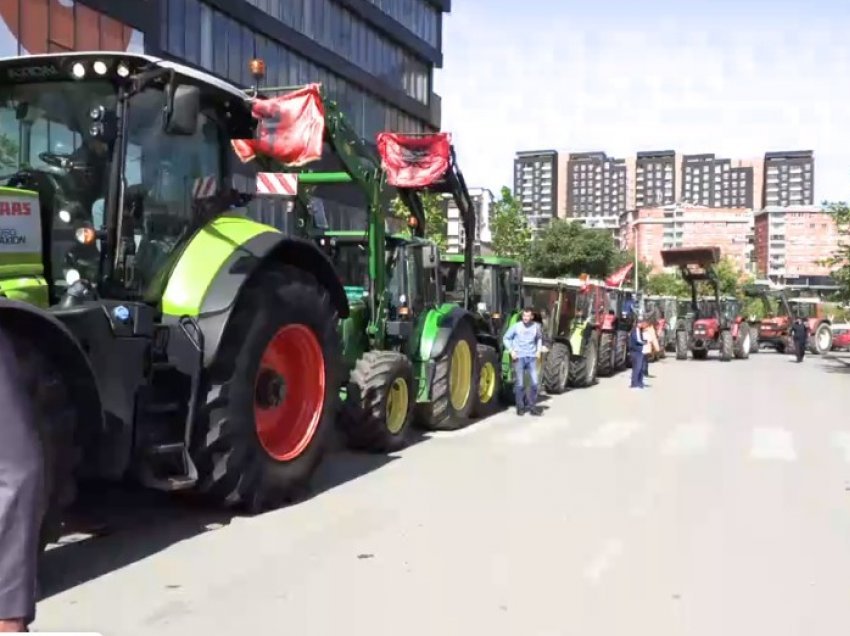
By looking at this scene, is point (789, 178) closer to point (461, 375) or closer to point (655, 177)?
point (655, 177)

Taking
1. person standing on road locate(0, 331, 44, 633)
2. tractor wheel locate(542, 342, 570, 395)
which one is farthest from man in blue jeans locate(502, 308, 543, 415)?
person standing on road locate(0, 331, 44, 633)

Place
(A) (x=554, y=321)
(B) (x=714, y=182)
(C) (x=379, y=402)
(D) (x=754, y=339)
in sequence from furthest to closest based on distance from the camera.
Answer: (B) (x=714, y=182) → (D) (x=754, y=339) → (A) (x=554, y=321) → (C) (x=379, y=402)

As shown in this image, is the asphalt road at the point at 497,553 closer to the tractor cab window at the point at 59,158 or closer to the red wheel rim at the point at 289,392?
the red wheel rim at the point at 289,392

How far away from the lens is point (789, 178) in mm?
137375

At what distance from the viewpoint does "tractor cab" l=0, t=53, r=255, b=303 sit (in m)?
5.43

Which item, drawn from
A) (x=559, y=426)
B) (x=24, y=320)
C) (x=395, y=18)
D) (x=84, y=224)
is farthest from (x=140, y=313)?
(x=395, y=18)

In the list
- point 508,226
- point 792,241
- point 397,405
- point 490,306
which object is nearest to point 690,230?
point 792,241

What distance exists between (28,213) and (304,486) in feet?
9.34

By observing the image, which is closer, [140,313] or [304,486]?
[140,313]

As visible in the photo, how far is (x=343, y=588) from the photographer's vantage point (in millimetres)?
5059

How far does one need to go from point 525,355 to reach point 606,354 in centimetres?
873

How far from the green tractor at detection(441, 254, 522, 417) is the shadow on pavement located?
577 cm

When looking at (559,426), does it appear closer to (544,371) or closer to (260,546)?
(544,371)

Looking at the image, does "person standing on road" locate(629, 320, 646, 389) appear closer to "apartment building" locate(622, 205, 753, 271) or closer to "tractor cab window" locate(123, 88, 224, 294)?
"tractor cab window" locate(123, 88, 224, 294)
